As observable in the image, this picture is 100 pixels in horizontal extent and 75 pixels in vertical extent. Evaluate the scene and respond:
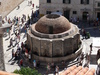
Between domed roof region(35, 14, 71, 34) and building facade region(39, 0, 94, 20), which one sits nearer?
domed roof region(35, 14, 71, 34)

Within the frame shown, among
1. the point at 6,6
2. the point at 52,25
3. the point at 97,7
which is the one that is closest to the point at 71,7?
the point at 97,7

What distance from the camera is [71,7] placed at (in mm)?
46062

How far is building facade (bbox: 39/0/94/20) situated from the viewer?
45.3 m

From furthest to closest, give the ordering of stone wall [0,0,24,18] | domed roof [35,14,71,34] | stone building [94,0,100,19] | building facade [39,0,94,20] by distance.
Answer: stone wall [0,0,24,18] → building facade [39,0,94,20] → stone building [94,0,100,19] → domed roof [35,14,71,34]

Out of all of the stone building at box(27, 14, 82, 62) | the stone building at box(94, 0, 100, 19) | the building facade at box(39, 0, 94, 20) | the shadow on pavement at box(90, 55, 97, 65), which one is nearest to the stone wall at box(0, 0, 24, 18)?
the building facade at box(39, 0, 94, 20)

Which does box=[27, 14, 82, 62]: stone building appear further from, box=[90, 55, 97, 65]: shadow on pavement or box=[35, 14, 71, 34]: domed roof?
box=[90, 55, 97, 65]: shadow on pavement

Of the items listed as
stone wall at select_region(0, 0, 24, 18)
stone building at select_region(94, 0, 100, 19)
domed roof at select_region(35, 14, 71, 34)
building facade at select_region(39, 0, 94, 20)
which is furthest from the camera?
stone wall at select_region(0, 0, 24, 18)

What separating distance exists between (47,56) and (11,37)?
34.7ft

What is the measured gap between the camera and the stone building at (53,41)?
31328mm

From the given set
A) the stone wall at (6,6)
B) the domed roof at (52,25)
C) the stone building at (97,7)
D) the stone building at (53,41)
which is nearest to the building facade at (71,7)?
the stone building at (97,7)

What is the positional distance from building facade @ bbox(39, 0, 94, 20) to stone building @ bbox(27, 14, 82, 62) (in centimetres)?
1325

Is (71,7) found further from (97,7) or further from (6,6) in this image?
(6,6)

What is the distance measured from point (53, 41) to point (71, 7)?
16724 millimetres

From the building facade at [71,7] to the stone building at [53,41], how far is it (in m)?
13.3
